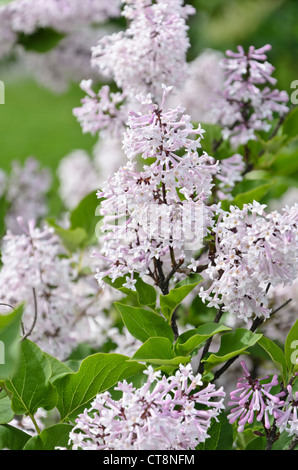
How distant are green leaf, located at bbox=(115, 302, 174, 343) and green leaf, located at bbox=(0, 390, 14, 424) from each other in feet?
0.38

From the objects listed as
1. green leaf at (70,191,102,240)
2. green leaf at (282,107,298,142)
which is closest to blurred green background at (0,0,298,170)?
green leaf at (70,191,102,240)

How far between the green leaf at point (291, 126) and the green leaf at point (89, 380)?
16.2 inches

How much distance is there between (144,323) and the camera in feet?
1.79

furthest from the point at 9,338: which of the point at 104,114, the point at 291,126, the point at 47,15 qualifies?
the point at 47,15

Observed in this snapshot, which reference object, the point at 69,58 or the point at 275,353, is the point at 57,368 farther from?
the point at 69,58

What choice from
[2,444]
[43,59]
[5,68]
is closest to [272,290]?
[2,444]

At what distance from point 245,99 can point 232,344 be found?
12.8 inches

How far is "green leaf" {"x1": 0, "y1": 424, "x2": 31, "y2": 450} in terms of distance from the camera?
55cm

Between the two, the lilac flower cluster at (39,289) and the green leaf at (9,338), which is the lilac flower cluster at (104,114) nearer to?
the lilac flower cluster at (39,289)

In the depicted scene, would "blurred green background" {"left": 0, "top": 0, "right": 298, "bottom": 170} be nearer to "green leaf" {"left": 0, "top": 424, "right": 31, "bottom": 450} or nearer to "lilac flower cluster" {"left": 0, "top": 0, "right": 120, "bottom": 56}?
"lilac flower cluster" {"left": 0, "top": 0, "right": 120, "bottom": 56}

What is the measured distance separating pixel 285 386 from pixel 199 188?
6.7 inches

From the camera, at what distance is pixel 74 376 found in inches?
21.0

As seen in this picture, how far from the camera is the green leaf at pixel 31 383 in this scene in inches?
20.5
